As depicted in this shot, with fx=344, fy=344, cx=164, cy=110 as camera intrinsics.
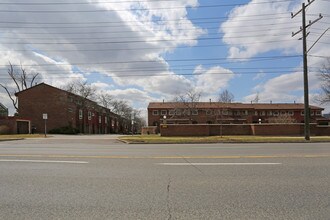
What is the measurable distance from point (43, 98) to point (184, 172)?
60.0 metres

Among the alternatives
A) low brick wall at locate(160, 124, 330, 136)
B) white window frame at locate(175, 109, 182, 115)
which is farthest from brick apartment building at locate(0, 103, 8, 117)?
low brick wall at locate(160, 124, 330, 136)

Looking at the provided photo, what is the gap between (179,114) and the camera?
74.2 m

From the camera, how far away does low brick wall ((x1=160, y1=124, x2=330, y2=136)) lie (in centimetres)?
3969

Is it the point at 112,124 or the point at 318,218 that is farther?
A: the point at 112,124

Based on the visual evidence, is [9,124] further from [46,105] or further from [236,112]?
[236,112]

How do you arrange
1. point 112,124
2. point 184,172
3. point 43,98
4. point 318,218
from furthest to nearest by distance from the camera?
point 112,124 < point 43,98 < point 184,172 < point 318,218

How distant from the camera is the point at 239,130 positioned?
4253 centimetres

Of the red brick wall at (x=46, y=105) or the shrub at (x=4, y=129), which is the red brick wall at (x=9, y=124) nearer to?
the shrub at (x=4, y=129)

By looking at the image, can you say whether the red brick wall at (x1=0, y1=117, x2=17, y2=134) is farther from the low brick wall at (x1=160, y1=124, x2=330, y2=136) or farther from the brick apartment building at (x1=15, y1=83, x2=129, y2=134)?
the low brick wall at (x1=160, y1=124, x2=330, y2=136)

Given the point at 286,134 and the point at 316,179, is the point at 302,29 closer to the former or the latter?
the point at 286,134

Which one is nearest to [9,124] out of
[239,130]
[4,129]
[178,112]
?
[4,129]

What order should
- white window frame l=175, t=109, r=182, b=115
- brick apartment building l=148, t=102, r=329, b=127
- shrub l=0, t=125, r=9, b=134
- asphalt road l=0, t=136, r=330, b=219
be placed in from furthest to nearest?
brick apartment building l=148, t=102, r=329, b=127 < white window frame l=175, t=109, r=182, b=115 < shrub l=0, t=125, r=9, b=134 < asphalt road l=0, t=136, r=330, b=219

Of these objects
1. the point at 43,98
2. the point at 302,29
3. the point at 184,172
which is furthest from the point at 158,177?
the point at 43,98

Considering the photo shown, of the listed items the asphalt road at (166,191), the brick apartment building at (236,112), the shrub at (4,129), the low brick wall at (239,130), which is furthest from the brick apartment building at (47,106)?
the asphalt road at (166,191)
